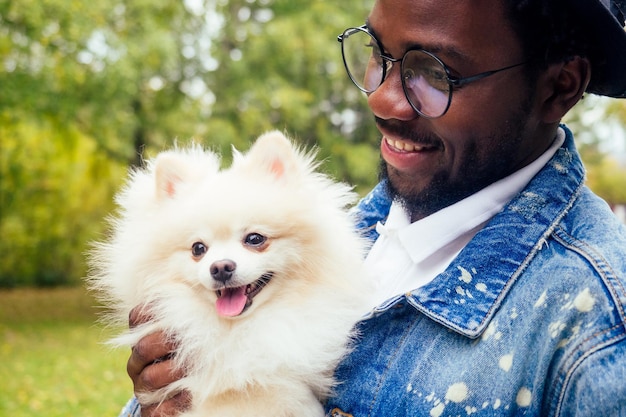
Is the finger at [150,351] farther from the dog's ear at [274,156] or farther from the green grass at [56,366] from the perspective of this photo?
the green grass at [56,366]

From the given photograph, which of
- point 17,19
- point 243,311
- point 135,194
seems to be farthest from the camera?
point 17,19

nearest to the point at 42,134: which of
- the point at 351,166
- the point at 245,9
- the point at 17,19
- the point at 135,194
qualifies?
the point at 17,19

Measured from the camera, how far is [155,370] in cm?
221

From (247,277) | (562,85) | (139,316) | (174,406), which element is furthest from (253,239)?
(562,85)

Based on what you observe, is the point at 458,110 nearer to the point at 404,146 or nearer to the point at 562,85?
the point at 404,146

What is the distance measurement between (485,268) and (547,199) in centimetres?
26

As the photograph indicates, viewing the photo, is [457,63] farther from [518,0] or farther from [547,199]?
[547,199]

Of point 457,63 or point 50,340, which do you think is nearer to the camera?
point 457,63

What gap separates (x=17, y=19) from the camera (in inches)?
449

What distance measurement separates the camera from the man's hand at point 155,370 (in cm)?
217

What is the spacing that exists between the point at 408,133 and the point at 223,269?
2.27 feet

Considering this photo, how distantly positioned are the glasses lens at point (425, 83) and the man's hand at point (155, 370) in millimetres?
1101

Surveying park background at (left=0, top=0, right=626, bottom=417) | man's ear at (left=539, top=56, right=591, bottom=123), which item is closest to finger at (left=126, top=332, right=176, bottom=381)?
man's ear at (left=539, top=56, right=591, bottom=123)

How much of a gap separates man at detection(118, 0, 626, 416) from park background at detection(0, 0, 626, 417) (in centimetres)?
738
